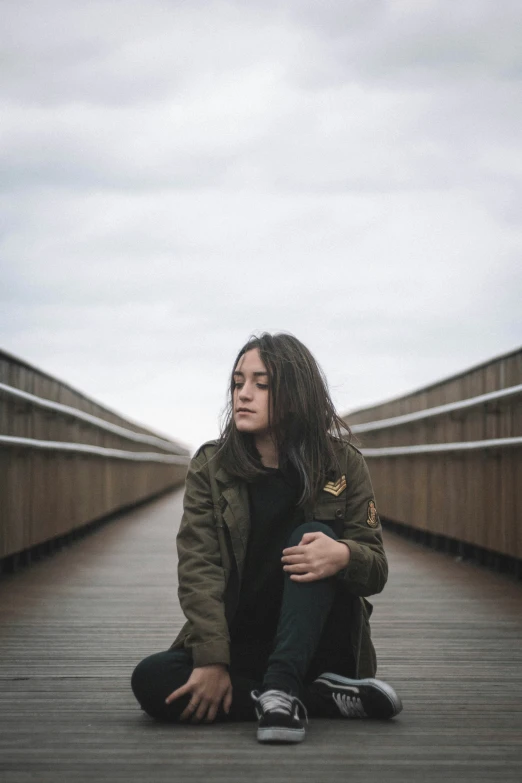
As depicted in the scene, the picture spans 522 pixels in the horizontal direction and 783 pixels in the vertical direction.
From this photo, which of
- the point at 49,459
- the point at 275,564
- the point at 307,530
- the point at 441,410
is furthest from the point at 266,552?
the point at 441,410

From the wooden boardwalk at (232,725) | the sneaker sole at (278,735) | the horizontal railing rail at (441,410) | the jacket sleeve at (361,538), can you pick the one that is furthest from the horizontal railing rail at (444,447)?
the sneaker sole at (278,735)

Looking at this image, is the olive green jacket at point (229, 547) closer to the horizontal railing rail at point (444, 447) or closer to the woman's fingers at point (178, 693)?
the woman's fingers at point (178, 693)

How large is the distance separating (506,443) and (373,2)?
5.58m

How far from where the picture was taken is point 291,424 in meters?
2.84

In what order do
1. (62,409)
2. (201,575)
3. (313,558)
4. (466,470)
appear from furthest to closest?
(62,409) < (466,470) < (201,575) < (313,558)

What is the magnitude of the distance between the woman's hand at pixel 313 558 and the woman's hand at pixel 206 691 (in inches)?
10.8

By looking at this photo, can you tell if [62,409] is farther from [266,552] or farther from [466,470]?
[266,552]

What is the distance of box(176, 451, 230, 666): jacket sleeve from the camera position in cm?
255

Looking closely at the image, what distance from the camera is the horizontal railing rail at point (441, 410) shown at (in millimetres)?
5464

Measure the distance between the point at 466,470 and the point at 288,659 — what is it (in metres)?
4.13

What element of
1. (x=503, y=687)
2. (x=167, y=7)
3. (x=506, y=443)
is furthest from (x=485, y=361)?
(x=167, y=7)

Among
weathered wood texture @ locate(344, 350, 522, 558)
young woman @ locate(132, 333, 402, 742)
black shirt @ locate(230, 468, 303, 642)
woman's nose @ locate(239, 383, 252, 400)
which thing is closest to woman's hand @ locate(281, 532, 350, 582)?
young woman @ locate(132, 333, 402, 742)

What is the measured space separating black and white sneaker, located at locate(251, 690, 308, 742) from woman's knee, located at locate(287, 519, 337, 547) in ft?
1.11

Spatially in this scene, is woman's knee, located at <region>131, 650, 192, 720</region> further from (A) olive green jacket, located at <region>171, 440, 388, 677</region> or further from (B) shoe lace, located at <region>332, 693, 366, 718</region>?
(B) shoe lace, located at <region>332, 693, 366, 718</region>
